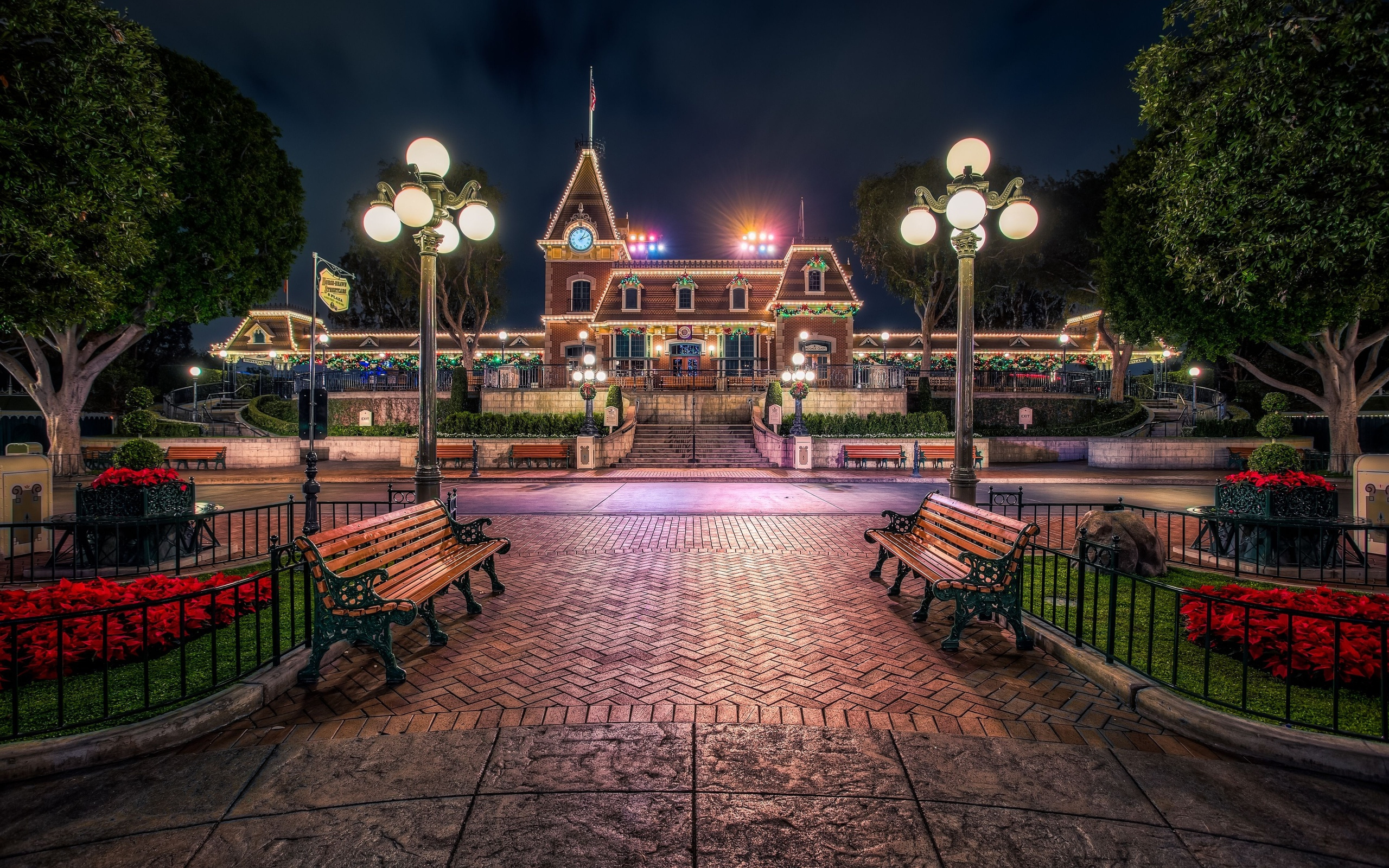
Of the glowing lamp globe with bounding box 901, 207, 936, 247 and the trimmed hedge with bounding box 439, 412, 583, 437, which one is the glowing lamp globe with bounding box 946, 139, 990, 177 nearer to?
the glowing lamp globe with bounding box 901, 207, 936, 247

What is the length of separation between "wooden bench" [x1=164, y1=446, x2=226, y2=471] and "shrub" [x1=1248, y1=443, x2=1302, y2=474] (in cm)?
2978

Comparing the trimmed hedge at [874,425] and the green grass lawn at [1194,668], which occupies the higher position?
the trimmed hedge at [874,425]

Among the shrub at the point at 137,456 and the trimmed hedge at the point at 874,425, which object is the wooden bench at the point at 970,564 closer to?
the shrub at the point at 137,456

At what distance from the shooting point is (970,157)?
7.40 meters

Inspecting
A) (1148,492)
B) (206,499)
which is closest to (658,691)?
(206,499)

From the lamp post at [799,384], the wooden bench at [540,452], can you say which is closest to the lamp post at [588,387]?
the wooden bench at [540,452]

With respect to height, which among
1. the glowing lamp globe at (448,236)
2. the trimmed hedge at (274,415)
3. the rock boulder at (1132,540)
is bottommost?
the rock boulder at (1132,540)

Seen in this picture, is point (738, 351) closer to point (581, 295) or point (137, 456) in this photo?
point (581, 295)

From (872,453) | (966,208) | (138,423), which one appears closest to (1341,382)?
(872,453)

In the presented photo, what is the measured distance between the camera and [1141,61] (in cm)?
1055

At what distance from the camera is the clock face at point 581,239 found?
36.8 m

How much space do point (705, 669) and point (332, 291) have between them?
11.0 meters

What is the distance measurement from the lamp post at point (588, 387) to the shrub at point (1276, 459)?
17.3 m

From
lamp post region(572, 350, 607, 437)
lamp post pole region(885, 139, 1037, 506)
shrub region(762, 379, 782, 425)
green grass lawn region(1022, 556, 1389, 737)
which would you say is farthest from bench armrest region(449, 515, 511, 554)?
shrub region(762, 379, 782, 425)
